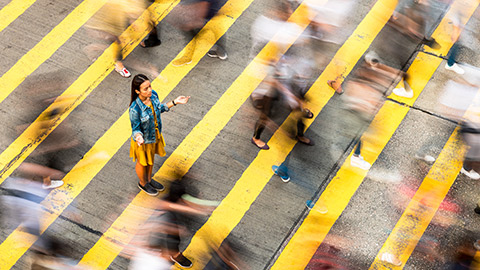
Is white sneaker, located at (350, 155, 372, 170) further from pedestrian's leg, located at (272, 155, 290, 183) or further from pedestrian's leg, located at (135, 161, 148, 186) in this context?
pedestrian's leg, located at (135, 161, 148, 186)

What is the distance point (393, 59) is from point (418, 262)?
355cm

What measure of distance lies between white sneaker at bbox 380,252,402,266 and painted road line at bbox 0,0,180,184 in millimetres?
4888

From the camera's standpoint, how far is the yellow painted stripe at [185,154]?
7719 mm

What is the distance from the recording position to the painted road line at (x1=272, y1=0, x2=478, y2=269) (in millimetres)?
7730

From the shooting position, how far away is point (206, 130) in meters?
8.95

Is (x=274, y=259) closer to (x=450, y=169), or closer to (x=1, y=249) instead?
(x=450, y=169)

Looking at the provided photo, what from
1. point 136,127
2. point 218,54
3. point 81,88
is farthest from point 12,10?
point 136,127

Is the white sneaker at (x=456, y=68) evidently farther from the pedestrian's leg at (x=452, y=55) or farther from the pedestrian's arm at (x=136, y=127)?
the pedestrian's arm at (x=136, y=127)

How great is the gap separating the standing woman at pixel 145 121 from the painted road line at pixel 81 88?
A: 185 cm

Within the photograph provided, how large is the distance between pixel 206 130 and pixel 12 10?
421 cm

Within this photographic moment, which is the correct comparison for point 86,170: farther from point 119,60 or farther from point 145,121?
point 119,60

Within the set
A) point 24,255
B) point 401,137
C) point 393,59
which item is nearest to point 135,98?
point 24,255

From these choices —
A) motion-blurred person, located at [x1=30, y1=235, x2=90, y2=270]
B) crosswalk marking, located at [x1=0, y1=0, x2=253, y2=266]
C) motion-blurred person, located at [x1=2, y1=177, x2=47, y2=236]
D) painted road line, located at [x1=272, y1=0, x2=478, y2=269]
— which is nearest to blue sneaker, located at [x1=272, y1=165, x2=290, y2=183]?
painted road line, located at [x1=272, y1=0, x2=478, y2=269]

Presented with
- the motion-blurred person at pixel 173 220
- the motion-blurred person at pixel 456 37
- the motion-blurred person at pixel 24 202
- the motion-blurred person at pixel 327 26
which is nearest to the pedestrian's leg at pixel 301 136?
the motion-blurred person at pixel 327 26
